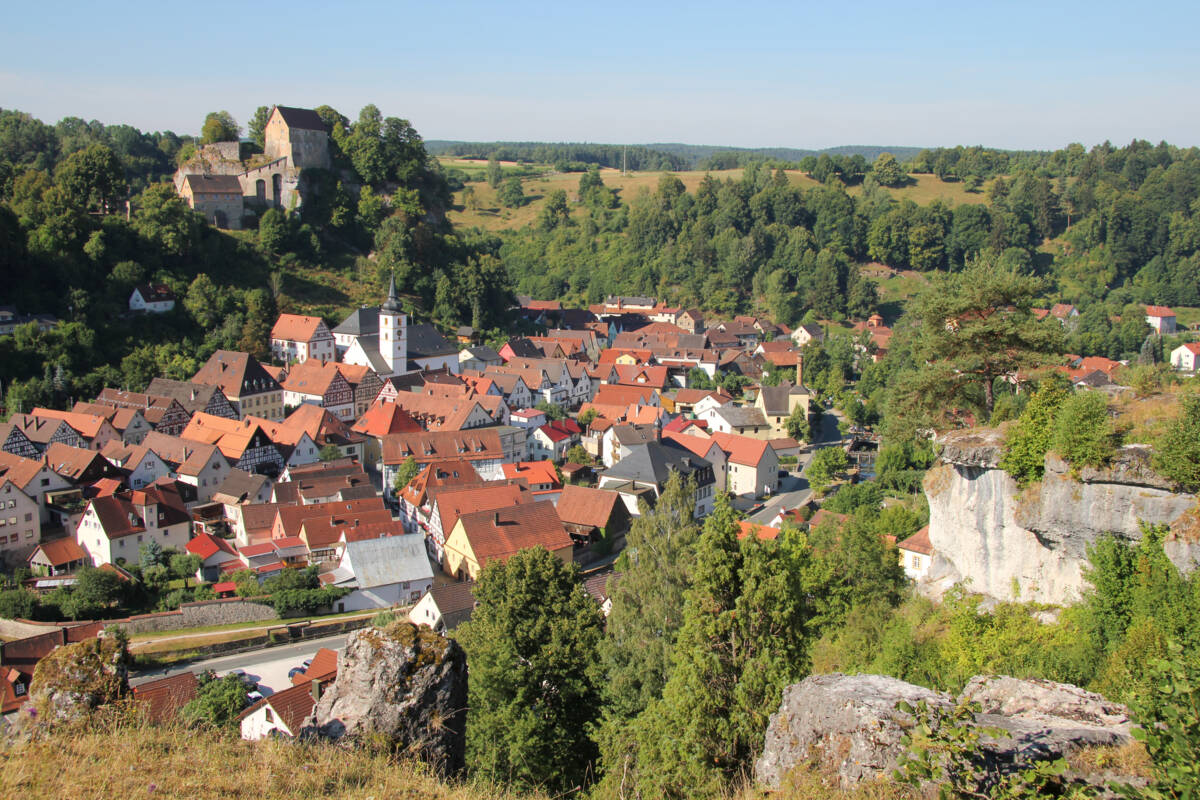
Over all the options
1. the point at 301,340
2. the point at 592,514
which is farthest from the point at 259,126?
the point at 592,514

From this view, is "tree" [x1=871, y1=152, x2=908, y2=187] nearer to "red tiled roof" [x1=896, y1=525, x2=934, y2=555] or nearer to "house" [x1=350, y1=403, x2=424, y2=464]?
"house" [x1=350, y1=403, x2=424, y2=464]

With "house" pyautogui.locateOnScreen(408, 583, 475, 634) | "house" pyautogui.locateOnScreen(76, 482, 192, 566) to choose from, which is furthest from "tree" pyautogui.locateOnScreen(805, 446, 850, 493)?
"house" pyautogui.locateOnScreen(76, 482, 192, 566)

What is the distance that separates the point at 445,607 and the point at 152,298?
3302cm

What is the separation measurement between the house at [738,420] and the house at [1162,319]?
159ft

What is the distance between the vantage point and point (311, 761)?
667cm

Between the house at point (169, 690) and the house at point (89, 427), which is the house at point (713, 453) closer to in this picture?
the house at point (169, 690)

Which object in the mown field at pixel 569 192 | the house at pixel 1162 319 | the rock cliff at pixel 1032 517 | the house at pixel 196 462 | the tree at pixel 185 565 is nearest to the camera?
the rock cliff at pixel 1032 517

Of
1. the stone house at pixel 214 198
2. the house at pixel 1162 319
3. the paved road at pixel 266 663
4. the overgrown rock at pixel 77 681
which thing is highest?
the stone house at pixel 214 198

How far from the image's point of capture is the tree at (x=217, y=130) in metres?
63.2

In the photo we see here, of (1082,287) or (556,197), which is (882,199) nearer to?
(1082,287)

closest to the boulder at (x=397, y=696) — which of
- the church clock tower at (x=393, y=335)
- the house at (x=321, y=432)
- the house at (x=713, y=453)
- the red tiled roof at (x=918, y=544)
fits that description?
the red tiled roof at (x=918, y=544)

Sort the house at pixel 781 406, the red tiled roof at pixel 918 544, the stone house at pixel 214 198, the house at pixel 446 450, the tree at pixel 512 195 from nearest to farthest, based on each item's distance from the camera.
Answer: the red tiled roof at pixel 918 544 → the house at pixel 446 450 → the house at pixel 781 406 → the stone house at pixel 214 198 → the tree at pixel 512 195

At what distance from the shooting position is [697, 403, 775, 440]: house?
153ft

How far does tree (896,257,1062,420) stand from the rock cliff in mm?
2192
